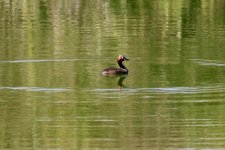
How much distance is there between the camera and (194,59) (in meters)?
25.8

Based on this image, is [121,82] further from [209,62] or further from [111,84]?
[209,62]

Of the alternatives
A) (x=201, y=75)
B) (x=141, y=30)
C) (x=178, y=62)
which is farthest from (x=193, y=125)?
(x=141, y=30)

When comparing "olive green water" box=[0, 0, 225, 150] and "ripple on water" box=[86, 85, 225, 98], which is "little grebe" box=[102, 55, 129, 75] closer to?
"olive green water" box=[0, 0, 225, 150]

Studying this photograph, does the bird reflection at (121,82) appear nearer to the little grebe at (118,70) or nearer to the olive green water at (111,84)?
the olive green water at (111,84)

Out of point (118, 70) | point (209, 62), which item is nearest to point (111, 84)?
point (118, 70)

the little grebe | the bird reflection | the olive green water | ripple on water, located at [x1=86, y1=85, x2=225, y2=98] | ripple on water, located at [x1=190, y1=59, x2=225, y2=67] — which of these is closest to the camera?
the olive green water

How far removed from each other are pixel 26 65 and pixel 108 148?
9170 mm

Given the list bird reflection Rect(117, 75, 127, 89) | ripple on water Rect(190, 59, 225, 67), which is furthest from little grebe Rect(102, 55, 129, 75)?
ripple on water Rect(190, 59, 225, 67)

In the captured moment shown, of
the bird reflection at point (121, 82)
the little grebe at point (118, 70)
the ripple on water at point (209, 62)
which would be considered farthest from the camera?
the ripple on water at point (209, 62)

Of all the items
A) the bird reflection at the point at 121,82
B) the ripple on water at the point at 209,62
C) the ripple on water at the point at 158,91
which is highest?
the ripple on water at the point at 158,91

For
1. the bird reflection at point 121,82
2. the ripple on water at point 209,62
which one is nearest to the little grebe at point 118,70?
the bird reflection at point 121,82

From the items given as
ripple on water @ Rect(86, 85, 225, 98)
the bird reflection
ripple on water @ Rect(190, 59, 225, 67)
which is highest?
ripple on water @ Rect(86, 85, 225, 98)

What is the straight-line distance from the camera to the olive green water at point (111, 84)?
665 inches

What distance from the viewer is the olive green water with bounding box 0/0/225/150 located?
16.9 meters
